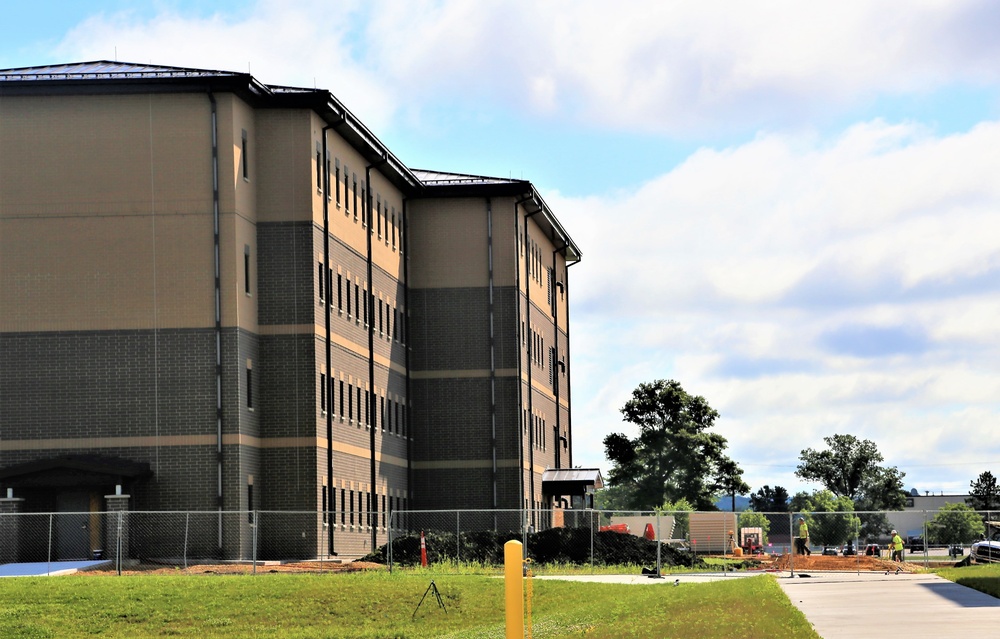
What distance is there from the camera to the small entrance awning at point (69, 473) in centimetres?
4962

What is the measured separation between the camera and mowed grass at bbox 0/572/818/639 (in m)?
30.4

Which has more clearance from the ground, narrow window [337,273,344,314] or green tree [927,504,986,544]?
narrow window [337,273,344,314]

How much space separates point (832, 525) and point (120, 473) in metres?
86.2

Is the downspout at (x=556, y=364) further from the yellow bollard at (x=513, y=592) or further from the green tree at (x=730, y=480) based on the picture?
the yellow bollard at (x=513, y=592)

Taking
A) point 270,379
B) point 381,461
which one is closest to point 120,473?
point 270,379

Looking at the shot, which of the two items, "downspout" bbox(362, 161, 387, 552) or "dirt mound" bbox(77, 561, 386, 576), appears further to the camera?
"downspout" bbox(362, 161, 387, 552)

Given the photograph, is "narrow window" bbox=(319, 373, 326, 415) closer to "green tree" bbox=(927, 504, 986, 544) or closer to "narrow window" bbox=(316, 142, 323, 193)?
"narrow window" bbox=(316, 142, 323, 193)

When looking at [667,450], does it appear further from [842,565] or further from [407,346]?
[842,565]

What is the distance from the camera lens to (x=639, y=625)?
26.4 meters

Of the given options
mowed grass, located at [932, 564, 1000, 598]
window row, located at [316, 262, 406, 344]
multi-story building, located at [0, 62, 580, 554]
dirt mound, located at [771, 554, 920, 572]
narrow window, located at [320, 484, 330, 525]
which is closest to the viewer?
mowed grass, located at [932, 564, 1000, 598]

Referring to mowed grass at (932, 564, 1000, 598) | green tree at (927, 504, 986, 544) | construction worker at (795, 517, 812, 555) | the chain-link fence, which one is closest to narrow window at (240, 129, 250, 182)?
the chain-link fence

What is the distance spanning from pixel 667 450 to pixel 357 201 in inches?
2517

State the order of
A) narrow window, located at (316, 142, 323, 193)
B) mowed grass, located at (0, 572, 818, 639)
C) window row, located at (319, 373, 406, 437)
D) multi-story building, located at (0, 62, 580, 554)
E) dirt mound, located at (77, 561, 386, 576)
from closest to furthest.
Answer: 1. mowed grass, located at (0, 572, 818, 639)
2. dirt mound, located at (77, 561, 386, 576)
3. multi-story building, located at (0, 62, 580, 554)
4. narrow window, located at (316, 142, 323, 193)
5. window row, located at (319, 373, 406, 437)

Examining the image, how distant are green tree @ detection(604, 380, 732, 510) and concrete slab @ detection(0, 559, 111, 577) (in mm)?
77920
